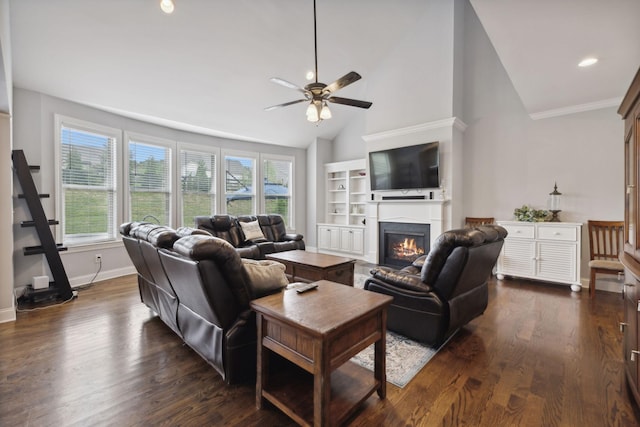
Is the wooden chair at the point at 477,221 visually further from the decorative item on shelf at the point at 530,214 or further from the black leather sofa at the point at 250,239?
the black leather sofa at the point at 250,239

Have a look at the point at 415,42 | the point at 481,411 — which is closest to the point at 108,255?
the point at 481,411

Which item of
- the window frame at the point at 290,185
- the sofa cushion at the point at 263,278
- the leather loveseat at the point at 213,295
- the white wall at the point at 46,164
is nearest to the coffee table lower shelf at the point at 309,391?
the leather loveseat at the point at 213,295

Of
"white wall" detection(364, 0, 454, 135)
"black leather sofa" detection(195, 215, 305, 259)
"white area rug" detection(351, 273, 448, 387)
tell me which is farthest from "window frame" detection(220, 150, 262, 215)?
"white area rug" detection(351, 273, 448, 387)

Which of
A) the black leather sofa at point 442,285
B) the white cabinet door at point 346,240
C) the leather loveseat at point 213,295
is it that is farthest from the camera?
the white cabinet door at point 346,240

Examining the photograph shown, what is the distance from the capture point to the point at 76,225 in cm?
423

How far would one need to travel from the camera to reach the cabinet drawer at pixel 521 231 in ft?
14.1

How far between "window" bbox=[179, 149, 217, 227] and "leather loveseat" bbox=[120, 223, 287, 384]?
354 cm

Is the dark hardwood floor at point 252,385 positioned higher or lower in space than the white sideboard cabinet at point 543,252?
lower

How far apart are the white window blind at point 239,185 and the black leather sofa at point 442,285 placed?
447cm

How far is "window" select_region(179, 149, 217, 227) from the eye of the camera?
5.54 m

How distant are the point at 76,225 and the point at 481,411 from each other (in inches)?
210

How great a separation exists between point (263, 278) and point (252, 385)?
2.39 feet

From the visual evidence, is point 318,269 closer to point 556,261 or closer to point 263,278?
point 263,278

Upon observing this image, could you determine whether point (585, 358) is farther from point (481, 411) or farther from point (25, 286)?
point (25, 286)
